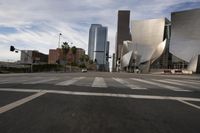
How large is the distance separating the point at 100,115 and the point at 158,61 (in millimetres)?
113557

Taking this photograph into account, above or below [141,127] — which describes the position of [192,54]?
above

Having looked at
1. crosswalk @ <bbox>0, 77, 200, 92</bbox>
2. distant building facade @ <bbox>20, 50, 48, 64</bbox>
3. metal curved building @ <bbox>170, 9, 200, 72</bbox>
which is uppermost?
metal curved building @ <bbox>170, 9, 200, 72</bbox>

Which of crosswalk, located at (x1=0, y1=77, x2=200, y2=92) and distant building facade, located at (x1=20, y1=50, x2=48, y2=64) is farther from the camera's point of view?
distant building facade, located at (x1=20, y1=50, x2=48, y2=64)

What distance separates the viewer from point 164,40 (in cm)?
11212

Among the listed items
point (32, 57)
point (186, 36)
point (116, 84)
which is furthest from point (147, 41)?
point (116, 84)

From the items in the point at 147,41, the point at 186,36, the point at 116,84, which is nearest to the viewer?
the point at 116,84

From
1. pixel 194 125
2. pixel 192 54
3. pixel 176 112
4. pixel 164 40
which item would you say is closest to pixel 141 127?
pixel 194 125

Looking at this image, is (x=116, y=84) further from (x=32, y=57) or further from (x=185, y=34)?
(x=32, y=57)

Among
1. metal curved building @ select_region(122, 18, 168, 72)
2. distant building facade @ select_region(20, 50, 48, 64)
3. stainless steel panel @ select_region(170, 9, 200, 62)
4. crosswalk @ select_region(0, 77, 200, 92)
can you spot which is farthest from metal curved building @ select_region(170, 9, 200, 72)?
crosswalk @ select_region(0, 77, 200, 92)

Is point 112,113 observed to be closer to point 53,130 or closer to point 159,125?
point 159,125

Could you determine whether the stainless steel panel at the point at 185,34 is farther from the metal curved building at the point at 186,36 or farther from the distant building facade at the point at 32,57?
the distant building facade at the point at 32,57

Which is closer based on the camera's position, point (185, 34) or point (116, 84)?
point (116, 84)

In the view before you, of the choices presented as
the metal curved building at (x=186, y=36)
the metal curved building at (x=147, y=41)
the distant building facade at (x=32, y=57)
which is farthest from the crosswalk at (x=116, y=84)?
the metal curved building at (x=147, y=41)

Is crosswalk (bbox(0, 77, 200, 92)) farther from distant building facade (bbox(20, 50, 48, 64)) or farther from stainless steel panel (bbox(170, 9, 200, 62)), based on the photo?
distant building facade (bbox(20, 50, 48, 64))
